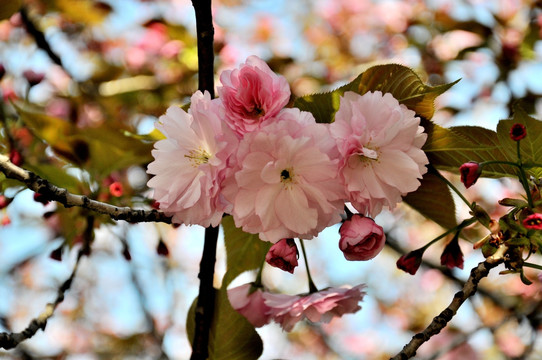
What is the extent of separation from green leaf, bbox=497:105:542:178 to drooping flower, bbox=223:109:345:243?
26 cm

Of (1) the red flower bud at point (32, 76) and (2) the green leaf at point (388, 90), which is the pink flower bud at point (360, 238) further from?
(1) the red flower bud at point (32, 76)

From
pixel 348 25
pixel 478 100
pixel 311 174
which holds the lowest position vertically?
pixel 311 174

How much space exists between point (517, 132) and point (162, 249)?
2.56ft

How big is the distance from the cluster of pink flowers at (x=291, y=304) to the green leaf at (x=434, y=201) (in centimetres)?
20

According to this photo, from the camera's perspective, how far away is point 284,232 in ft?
2.58

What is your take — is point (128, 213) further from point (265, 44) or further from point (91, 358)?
point (265, 44)

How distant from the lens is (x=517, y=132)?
0.76 m

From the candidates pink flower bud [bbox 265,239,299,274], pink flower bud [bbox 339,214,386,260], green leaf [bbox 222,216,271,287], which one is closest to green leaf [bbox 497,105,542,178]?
pink flower bud [bbox 339,214,386,260]

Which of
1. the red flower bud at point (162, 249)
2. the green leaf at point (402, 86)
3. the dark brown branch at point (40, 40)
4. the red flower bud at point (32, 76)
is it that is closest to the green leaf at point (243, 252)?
the red flower bud at point (162, 249)

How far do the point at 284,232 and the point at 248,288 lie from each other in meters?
0.39

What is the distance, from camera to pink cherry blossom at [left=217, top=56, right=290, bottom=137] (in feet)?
2.47

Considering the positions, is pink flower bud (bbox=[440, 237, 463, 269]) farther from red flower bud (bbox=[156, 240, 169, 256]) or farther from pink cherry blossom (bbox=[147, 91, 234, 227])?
red flower bud (bbox=[156, 240, 169, 256])

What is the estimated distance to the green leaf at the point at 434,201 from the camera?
921mm

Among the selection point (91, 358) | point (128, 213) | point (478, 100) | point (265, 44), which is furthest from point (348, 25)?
point (128, 213)
